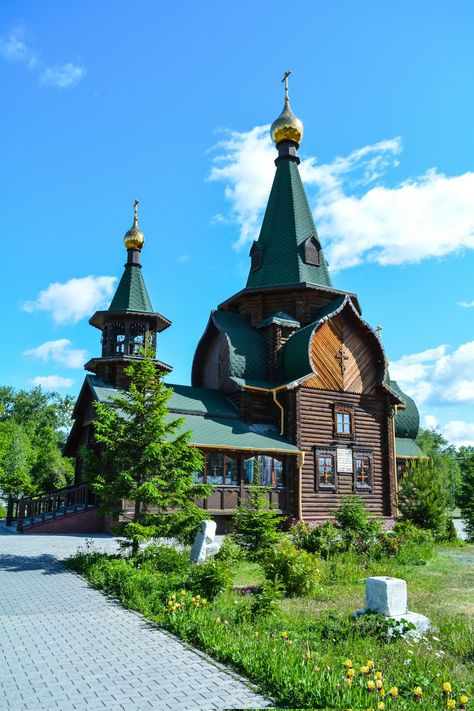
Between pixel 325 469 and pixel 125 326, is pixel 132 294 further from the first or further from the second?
pixel 325 469

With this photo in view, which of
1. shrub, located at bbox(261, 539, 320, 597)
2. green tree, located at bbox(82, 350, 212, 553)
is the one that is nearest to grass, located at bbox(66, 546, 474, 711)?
shrub, located at bbox(261, 539, 320, 597)

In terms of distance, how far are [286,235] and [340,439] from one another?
1012cm

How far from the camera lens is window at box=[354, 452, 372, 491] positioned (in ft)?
75.9

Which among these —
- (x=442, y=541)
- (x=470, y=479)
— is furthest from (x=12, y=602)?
(x=470, y=479)

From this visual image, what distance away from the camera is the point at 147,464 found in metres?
12.5

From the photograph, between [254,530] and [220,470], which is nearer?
[254,530]

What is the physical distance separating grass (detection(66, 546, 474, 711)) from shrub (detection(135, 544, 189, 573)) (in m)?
0.37

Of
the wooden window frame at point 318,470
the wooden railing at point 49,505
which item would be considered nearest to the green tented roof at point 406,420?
the wooden window frame at point 318,470

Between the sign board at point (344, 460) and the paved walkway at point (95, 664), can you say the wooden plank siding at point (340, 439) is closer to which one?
the sign board at point (344, 460)

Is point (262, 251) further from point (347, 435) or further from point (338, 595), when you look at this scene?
point (338, 595)

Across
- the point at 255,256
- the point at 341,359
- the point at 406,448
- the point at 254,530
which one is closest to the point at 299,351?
the point at 341,359

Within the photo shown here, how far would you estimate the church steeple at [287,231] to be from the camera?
84.5 feet

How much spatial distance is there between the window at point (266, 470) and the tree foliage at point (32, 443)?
13523 millimetres

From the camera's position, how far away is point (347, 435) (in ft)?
75.5
